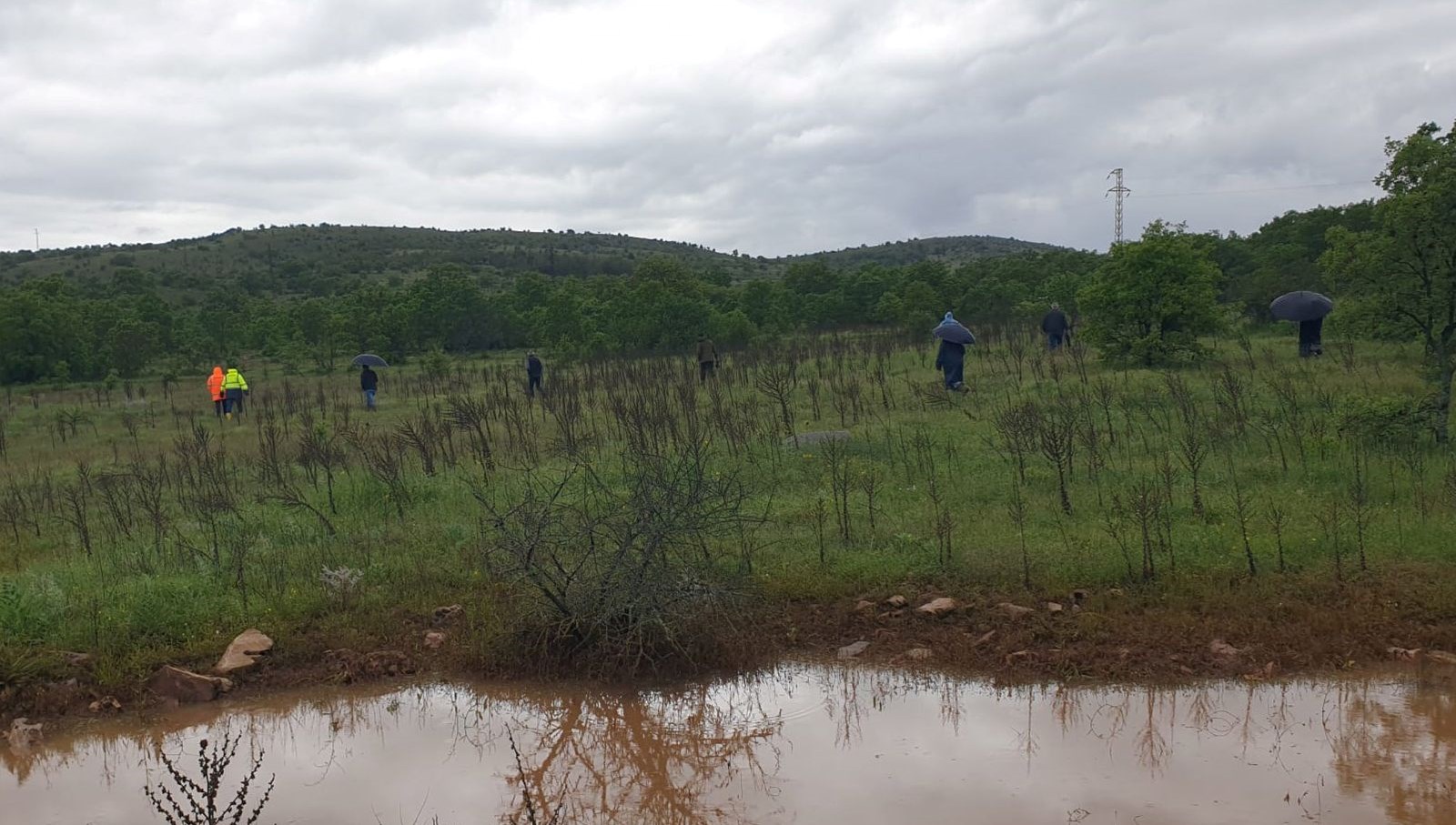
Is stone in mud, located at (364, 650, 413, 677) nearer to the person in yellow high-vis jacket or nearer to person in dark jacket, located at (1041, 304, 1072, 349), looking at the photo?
person in dark jacket, located at (1041, 304, 1072, 349)

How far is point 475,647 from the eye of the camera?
7.12m

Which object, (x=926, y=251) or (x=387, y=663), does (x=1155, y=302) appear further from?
(x=926, y=251)

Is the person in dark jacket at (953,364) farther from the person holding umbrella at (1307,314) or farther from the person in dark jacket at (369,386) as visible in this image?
the person in dark jacket at (369,386)

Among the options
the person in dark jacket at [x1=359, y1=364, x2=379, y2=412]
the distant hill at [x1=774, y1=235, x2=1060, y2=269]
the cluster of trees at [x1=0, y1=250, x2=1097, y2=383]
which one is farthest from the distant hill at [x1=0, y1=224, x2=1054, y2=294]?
the person in dark jacket at [x1=359, y1=364, x2=379, y2=412]

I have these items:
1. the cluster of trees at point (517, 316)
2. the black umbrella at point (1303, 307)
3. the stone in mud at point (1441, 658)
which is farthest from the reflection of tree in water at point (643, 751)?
the cluster of trees at point (517, 316)

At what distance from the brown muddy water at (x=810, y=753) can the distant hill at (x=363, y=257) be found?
195 feet

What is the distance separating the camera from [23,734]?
6316 mm

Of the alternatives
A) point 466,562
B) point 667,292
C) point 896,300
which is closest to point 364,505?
point 466,562

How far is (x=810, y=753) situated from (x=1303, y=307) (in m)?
15.9

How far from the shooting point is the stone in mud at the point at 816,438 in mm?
12352

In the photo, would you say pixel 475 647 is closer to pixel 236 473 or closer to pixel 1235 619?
pixel 1235 619

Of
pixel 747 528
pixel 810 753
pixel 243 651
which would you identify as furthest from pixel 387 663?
pixel 747 528

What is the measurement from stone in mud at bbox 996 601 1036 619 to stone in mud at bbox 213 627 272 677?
511cm

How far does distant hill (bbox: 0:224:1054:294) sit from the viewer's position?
70500 millimetres
